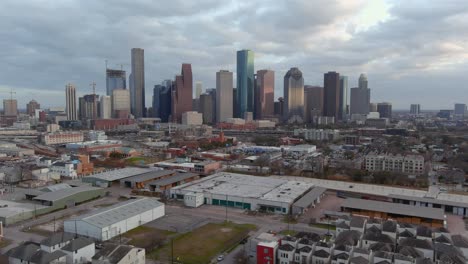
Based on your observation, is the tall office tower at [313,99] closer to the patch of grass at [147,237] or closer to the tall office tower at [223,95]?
the tall office tower at [223,95]

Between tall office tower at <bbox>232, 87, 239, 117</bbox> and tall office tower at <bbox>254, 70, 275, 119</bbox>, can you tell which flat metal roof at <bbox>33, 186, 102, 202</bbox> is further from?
tall office tower at <bbox>254, 70, 275, 119</bbox>

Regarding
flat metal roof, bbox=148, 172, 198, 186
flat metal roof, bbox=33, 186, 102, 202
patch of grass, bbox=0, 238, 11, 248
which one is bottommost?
patch of grass, bbox=0, 238, 11, 248

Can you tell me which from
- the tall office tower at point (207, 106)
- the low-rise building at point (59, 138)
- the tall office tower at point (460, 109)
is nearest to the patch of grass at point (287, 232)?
the low-rise building at point (59, 138)

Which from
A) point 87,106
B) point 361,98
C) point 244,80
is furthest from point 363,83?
point 87,106

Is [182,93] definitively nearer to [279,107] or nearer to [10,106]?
[279,107]

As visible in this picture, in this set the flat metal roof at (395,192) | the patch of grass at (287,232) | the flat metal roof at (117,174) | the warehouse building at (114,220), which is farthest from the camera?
the flat metal roof at (117,174)

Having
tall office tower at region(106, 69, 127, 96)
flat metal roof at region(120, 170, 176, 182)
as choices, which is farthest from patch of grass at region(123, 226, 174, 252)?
tall office tower at region(106, 69, 127, 96)

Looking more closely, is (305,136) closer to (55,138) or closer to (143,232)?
(55,138)
